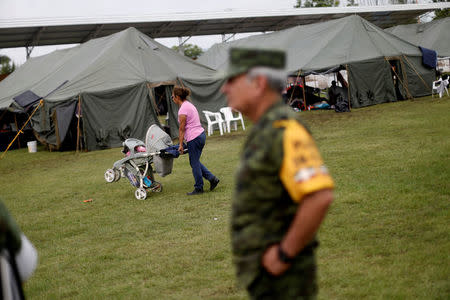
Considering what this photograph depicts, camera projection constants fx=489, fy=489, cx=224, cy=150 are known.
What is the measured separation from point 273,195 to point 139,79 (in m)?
16.9

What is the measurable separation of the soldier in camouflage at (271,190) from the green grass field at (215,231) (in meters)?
2.28

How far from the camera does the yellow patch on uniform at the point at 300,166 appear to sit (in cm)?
190

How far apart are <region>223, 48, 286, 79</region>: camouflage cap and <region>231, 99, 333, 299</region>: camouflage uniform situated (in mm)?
176

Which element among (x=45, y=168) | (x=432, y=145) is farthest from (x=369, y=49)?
(x=45, y=168)

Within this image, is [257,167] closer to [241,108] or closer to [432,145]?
[241,108]

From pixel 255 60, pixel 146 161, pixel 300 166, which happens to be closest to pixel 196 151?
pixel 146 161

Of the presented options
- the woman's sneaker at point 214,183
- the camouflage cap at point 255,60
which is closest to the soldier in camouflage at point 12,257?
the camouflage cap at point 255,60

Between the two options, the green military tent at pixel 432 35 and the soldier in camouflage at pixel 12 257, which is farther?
the green military tent at pixel 432 35

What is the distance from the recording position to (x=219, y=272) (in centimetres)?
501

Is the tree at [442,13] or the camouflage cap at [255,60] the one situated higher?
the tree at [442,13]

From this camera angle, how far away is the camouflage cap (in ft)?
6.86

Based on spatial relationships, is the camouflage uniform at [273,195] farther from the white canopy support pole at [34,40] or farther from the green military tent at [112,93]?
the white canopy support pole at [34,40]

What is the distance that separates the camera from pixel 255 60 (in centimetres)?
209

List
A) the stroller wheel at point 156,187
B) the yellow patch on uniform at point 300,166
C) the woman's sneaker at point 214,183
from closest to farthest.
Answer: the yellow patch on uniform at point 300,166
the woman's sneaker at point 214,183
the stroller wheel at point 156,187
